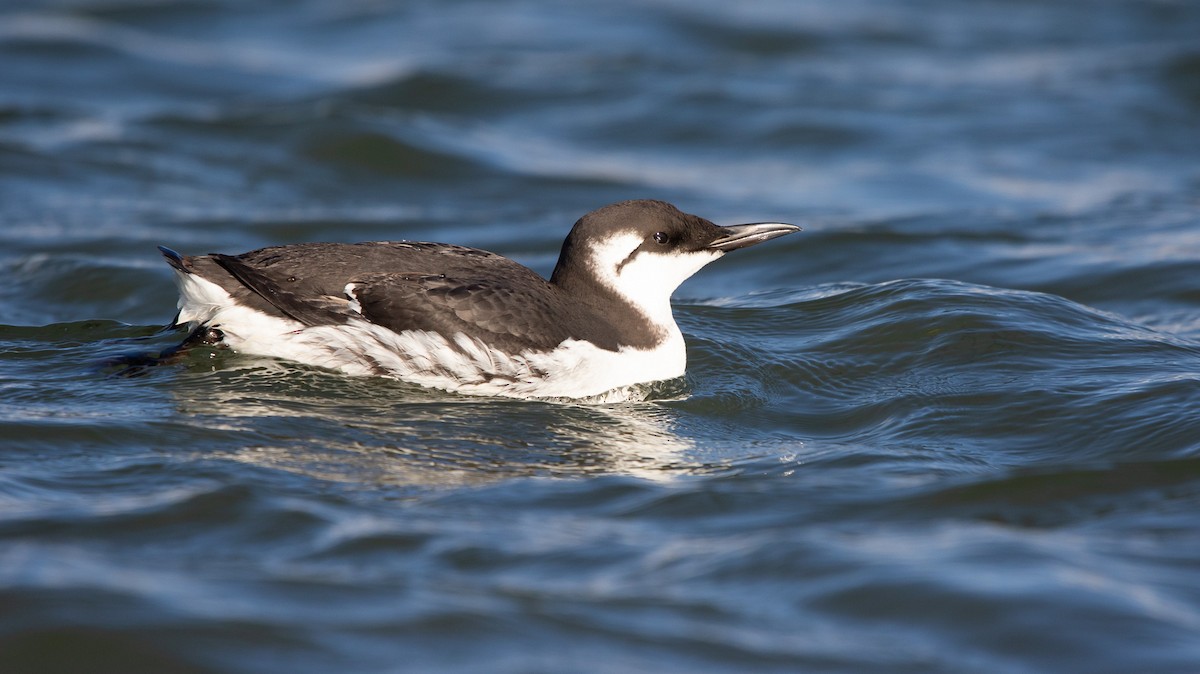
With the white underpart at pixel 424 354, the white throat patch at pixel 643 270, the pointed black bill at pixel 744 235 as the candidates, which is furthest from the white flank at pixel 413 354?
the pointed black bill at pixel 744 235

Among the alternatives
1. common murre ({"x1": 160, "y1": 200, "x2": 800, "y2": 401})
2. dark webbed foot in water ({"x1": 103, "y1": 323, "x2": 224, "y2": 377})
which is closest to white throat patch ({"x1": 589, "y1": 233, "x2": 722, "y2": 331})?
common murre ({"x1": 160, "y1": 200, "x2": 800, "y2": 401})

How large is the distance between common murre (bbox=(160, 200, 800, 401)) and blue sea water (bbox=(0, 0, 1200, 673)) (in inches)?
6.3

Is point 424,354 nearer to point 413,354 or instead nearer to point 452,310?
point 413,354

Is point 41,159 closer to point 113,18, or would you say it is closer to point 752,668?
point 113,18

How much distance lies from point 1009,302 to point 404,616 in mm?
4927

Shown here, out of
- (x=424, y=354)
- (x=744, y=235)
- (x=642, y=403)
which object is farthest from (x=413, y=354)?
(x=744, y=235)

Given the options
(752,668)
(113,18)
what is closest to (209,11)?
(113,18)

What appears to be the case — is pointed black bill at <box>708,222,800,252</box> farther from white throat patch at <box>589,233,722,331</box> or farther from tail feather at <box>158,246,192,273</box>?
tail feather at <box>158,246,192,273</box>

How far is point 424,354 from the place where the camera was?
23.0 feet

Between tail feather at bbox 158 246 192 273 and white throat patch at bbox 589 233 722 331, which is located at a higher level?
white throat patch at bbox 589 233 722 331

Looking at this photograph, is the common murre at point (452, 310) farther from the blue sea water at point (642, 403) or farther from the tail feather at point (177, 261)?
the blue sea water at point (642, 403)

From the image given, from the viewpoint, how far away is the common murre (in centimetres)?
698

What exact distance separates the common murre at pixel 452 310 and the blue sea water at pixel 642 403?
0.53ft

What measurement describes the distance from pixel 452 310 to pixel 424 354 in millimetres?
269
